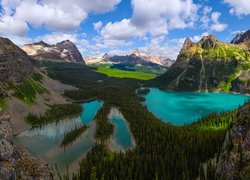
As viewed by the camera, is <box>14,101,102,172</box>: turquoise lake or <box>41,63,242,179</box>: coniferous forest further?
<box>14,101,102,172</box>: turquoise lake

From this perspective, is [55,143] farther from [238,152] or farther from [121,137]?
[238,152]

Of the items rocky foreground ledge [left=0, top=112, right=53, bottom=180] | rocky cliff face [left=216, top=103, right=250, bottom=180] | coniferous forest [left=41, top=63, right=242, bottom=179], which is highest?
rocky cliff face [left=216, top=103, right=250, bottom=180]

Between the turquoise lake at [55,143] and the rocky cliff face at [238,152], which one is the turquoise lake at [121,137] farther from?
the rocky cliff face at [238,152]

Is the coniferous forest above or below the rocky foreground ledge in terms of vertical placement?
below

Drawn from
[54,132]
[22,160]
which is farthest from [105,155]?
[54,132]

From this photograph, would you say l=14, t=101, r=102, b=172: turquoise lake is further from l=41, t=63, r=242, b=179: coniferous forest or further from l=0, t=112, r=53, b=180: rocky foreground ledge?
l=0, t=112, r=53, b=180: rocky foreground ledge

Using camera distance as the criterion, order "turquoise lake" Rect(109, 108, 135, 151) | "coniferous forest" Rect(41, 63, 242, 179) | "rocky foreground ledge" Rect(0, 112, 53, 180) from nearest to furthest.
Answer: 1. "rocky foreground ledge" Rect(0, 112, 53, 180)
2. "coniferous forest" Rect(41, 63, 242, 179)
3. "turquoise lake" Rect(109, 108, 135, 151)

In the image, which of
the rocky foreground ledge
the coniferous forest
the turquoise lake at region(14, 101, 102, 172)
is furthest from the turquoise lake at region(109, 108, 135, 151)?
the rocky foreground ledge

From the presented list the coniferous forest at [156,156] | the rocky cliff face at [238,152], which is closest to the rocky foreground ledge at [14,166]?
the coniferous forest at [156,156]
